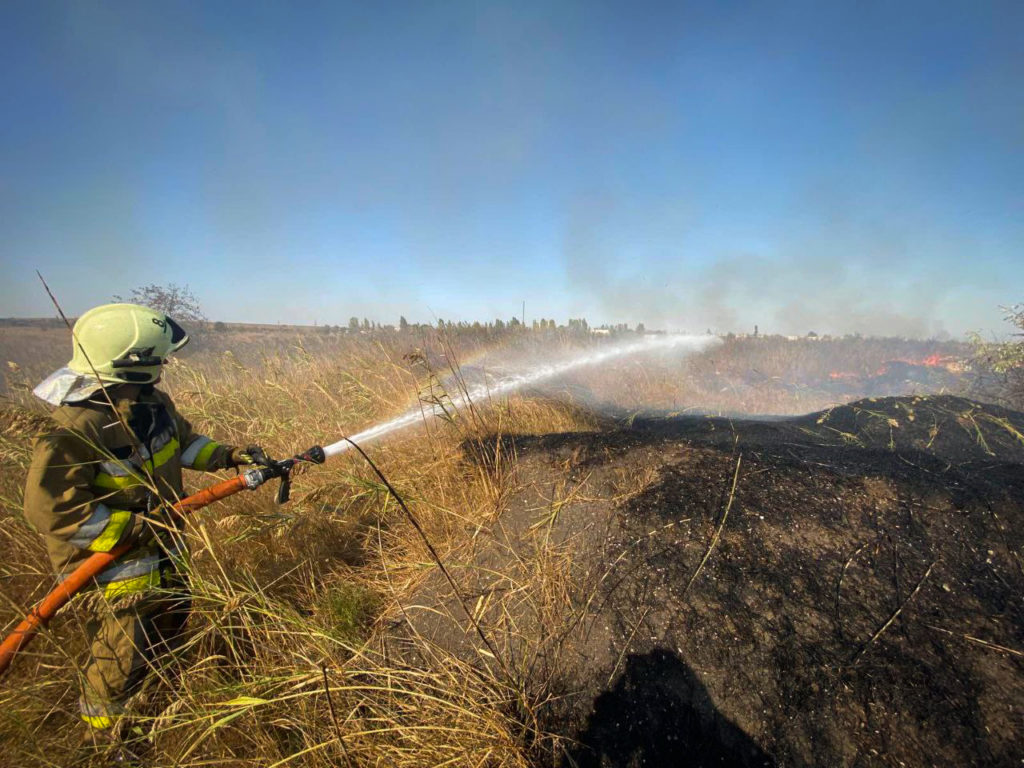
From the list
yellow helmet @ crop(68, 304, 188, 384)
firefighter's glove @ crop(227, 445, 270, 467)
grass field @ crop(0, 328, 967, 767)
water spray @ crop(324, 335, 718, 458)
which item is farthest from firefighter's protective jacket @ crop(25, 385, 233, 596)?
water spray @ crop(324, 335, 718, 458)

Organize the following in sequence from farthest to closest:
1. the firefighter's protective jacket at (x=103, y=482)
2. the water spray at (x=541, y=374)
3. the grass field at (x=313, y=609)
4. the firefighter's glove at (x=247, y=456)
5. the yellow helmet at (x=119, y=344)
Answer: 1. the water spray at (x=541, y=374)
2. the firefighter's glove at (x=247, y=456)
3. the yellow helmet at (x=119, y=344)
4. the firefighter's protective jacket at (x=103, y=482)
5. the grass field at (x=313, y=609)

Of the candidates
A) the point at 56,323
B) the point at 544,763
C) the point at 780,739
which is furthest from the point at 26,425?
the point at 56,323

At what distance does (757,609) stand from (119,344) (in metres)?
3.74

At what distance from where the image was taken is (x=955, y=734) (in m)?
1.44

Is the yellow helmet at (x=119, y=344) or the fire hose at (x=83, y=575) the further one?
the yellow helmet at (x=119, y=344)

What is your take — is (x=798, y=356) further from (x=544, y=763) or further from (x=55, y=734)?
(x=55, y=734)

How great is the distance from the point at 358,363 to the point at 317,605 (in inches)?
271

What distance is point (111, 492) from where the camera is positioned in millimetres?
1992

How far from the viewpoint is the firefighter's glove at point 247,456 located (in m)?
2.55

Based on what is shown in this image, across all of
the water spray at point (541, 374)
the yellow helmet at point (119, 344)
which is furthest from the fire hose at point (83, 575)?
the yellow helmet at point (119, 344)

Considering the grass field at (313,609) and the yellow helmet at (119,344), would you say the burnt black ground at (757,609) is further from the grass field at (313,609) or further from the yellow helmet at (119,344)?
the yellow helmet at (119,344)

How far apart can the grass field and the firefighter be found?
0.14 metres

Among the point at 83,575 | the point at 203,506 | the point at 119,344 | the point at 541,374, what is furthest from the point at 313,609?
the point at 541,374

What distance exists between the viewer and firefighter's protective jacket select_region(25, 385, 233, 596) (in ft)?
5.72
